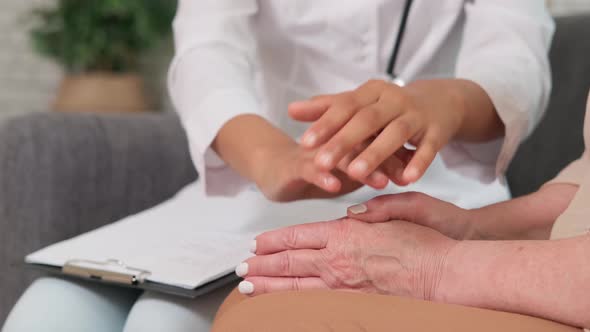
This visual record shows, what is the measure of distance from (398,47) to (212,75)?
250 millimetres

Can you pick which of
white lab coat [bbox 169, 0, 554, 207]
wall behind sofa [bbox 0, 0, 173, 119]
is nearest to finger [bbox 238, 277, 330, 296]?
white lab coat [bbox 169, 0, 554, 207]

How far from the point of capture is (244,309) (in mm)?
496

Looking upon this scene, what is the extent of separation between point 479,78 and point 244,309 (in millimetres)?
483

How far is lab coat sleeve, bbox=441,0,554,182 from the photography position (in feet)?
2.84

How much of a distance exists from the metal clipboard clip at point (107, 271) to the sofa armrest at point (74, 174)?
0.24 metres

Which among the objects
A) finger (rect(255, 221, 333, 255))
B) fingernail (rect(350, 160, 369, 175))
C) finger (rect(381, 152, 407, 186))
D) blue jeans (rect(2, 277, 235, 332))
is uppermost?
fingernail (rect(350, 160, 369, 175))

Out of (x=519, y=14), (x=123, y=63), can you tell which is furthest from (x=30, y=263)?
(x=123, y=63)

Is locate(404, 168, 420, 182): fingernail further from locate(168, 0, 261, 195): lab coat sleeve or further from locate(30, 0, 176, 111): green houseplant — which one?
locate(30, 0, 176, 111): green houseplant

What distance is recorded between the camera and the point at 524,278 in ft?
1.60

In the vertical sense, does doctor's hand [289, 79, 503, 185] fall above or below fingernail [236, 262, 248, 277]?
above

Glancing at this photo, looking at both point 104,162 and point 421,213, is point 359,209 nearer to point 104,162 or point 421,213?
point 421,213

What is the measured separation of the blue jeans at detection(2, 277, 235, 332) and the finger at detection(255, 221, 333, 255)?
125 mm

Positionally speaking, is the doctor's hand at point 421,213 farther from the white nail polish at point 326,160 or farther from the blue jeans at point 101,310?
the blue jeans at point 101,310

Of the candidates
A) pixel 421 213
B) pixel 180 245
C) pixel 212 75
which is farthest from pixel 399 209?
pixel 212 75
